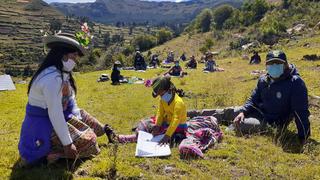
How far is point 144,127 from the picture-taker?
8875mm

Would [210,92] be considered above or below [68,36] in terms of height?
below

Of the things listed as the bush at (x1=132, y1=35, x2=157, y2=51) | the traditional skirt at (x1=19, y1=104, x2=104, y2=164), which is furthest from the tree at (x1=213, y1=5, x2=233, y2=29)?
the traditional skirt at (x1=19, y1=104, x2=104, y2=164)

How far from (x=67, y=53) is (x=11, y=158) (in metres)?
2.34

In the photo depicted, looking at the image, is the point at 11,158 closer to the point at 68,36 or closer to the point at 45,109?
the point at 45,109

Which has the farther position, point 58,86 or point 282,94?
point 282,94

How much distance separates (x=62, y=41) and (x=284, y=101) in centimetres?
490

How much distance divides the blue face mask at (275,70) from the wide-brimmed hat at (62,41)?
4.11m

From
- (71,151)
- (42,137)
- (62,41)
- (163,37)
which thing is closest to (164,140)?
(71,151)

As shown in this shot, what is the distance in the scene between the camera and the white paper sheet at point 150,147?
24.5 feet

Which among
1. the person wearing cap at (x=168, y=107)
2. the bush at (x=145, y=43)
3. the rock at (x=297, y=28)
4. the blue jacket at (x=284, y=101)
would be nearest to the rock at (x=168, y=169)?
the person wearing cap at (x=168, y=107)

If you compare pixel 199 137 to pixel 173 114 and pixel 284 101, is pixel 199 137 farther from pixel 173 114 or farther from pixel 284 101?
pixel 284 101

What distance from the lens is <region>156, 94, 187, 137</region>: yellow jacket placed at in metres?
7.87

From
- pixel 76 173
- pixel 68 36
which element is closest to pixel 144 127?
pixel 76 173

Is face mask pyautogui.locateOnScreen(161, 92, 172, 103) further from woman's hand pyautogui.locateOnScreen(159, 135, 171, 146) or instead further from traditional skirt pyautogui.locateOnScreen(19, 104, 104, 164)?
traditional skirt pyautogui.locateOnScreen(19, 104, 104, 164)
